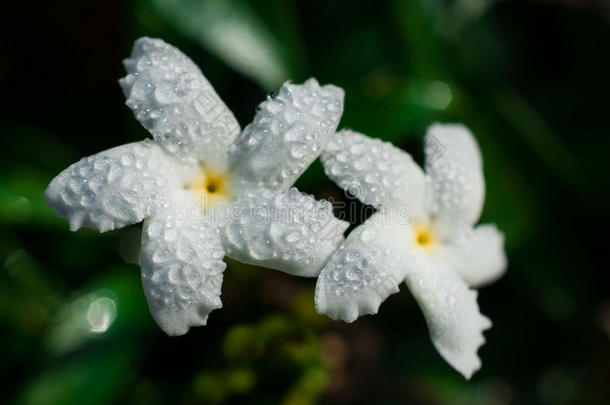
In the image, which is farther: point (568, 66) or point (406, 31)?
point (568, 66)

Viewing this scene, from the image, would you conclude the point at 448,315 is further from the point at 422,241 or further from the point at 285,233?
the point at 285,233

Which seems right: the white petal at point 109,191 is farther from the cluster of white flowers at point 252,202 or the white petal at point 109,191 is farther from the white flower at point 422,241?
the white flower at point 422,241

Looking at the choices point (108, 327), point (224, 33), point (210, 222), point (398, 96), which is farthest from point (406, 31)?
point (108, 327)

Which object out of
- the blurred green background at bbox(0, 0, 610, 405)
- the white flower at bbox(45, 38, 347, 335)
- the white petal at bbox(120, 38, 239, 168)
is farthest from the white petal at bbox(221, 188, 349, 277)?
the blurred green background at bbox(0, 0, 610, 405)

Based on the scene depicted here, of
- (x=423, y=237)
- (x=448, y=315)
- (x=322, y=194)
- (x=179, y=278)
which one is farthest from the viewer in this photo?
(x=322, y=194)

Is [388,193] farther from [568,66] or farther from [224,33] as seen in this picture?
[568,66]

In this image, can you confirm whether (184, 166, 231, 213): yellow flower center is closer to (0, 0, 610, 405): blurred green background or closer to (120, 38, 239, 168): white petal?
(120, 38, 239, 168): white petal

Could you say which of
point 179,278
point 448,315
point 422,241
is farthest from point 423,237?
point 179,278
